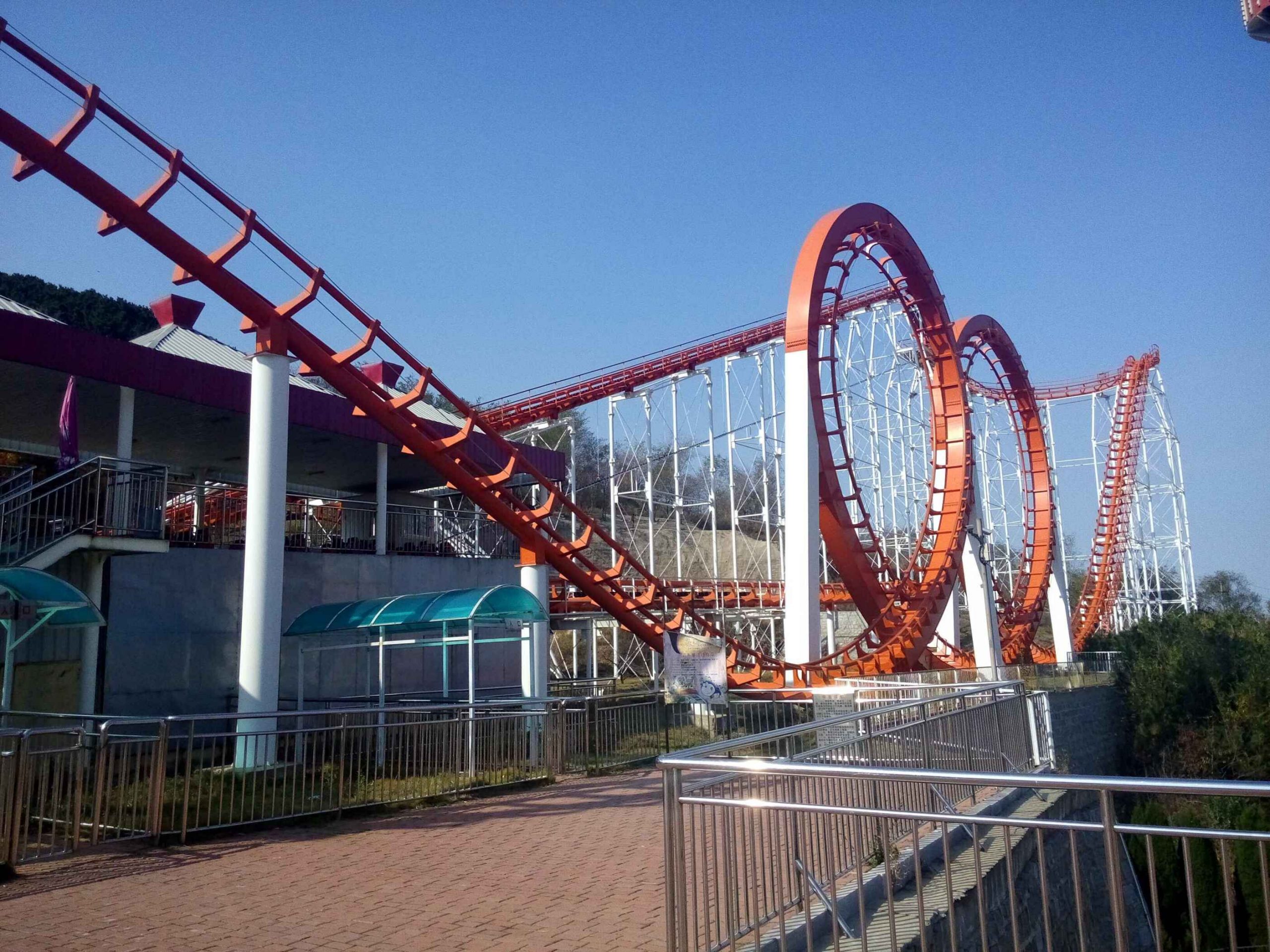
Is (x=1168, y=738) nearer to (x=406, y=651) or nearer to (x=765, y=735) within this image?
(x=406, y=651)

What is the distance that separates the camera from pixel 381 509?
19516 mm

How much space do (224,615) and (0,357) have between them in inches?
199

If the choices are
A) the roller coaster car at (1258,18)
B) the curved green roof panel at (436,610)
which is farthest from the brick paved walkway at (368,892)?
the roller coaster car at (1258,18)

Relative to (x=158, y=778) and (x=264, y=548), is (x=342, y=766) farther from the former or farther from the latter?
(x=264, y=548)

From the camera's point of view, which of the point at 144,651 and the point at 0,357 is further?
the point at 144,651

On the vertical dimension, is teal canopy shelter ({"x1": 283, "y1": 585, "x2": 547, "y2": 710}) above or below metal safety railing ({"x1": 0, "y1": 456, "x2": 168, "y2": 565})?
below

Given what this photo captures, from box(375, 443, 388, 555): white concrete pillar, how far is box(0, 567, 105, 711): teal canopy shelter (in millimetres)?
8286

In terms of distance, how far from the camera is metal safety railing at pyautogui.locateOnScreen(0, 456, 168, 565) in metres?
13.4

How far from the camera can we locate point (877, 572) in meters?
23.8

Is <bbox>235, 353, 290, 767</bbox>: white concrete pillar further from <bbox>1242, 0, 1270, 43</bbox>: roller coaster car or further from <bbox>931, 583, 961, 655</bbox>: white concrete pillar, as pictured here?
<bbox>931, 583, 961, 655</bbox>: white concrete pillar

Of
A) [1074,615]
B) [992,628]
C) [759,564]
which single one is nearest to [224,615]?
[992,628]

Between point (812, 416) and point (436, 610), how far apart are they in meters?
8.87

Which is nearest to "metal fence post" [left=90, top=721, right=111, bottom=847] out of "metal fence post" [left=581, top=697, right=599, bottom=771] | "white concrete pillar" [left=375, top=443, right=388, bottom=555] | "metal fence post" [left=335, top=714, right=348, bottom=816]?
"metal fence post" [left=335, top=714, right=348, bottom=816]

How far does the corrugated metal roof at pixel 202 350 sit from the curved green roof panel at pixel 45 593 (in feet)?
24.1
